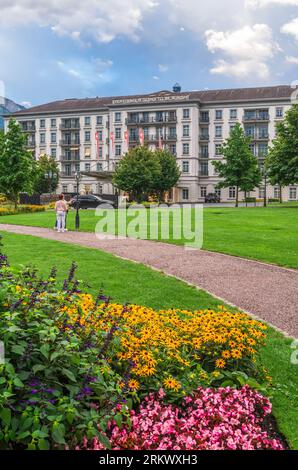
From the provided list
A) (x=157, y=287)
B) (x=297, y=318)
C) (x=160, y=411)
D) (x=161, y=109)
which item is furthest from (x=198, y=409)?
(x=161, y=109)

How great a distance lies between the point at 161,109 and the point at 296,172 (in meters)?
43.9

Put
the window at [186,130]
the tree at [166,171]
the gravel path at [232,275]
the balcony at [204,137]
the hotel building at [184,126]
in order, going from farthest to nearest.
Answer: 1. the balcony at [204,137]
2. the window at [186,130]
3. the hotel building at [184,126]
4. the tree at [166,171]
5. the gravel path at [232,275]

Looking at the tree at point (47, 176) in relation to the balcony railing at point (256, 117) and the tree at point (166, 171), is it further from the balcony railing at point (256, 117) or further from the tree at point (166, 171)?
the balcony railing at point (256, 117)

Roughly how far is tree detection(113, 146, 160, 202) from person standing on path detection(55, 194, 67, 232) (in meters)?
32.4

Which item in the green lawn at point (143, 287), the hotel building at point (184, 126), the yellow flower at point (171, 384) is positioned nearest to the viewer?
the yellow flower at point (171, 384)

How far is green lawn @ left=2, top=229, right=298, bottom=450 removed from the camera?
15.9 feet

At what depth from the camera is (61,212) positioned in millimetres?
22234

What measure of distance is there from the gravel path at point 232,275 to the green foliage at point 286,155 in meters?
29.7

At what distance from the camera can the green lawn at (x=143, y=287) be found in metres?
4.84

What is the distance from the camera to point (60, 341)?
3.61 metres

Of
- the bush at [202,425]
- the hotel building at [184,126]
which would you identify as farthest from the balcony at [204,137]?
the bush at [202,425]

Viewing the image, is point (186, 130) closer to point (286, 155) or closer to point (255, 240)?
point (286, 155)

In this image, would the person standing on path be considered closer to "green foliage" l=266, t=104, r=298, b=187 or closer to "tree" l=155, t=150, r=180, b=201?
"green foliage" l=266, t=104, r=298, b=187

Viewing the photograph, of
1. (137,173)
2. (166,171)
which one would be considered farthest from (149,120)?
(137,173)
